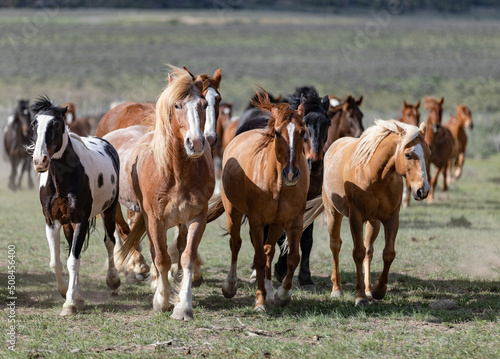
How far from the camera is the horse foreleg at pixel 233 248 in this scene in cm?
685

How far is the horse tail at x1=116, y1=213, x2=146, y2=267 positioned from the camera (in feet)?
22.8

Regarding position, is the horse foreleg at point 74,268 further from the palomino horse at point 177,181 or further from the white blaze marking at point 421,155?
the white blaze marking at point 421,155

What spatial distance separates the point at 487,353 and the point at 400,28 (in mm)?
67048

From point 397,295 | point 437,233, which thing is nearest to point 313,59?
point 437,233

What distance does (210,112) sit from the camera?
598 centimetres

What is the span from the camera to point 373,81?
49438 mm

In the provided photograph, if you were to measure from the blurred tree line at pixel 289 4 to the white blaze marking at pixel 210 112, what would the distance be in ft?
198

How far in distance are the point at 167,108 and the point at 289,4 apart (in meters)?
75.6

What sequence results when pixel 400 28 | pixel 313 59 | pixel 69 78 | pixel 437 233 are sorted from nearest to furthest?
pixel 437 233
pixel 69 78
pixel 313 59
pixel 400 28

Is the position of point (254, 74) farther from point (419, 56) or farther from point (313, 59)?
point (419, 56)

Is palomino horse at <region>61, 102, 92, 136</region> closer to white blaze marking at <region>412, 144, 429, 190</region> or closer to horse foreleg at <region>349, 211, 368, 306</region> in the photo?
horse foreleg at <region>349, 211, 368, 306</region>

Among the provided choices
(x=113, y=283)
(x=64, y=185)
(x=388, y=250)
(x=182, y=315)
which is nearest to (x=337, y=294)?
(x=388, y=250)

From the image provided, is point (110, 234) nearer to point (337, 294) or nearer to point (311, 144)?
point (311, 144)

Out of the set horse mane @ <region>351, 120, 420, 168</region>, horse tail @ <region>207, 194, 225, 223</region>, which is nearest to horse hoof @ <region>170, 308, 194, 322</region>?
horse tail @ <region>207, 194, 225, 223</region>
